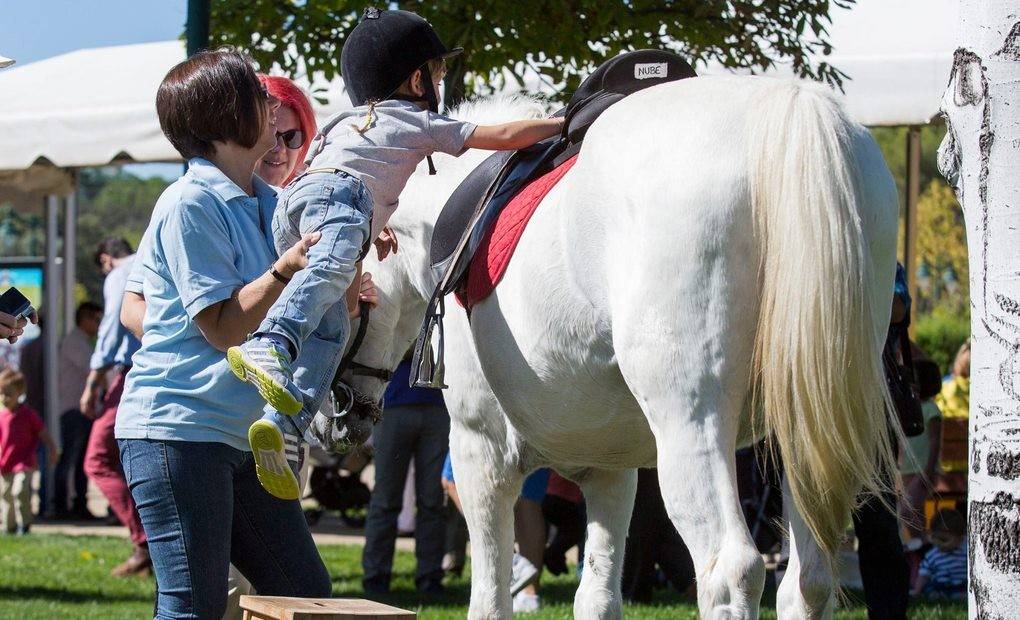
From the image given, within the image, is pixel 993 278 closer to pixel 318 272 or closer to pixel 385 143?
pixel 318 272

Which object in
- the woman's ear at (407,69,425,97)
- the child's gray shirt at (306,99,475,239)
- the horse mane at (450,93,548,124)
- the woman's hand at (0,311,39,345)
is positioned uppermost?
the woman's ear at (407,69,425,97)

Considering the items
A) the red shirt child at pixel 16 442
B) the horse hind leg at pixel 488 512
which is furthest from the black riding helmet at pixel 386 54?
the red shirt child at pixel 16 442

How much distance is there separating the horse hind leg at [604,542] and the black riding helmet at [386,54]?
1.27 metres

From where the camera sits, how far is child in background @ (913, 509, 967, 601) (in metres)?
7.24

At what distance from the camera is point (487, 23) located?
19.9 feet

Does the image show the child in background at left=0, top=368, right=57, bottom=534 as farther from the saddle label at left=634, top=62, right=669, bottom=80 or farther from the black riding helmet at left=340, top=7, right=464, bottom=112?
the saddle label at left=634, top=62, right=669, bottom=80

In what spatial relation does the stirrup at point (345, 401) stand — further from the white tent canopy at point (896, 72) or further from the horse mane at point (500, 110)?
the white tent canopy at point (896, 72)

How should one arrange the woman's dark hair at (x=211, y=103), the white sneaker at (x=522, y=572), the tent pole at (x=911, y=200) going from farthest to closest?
the tent pole at (x=911, y=200) → the white sneaker at (x=522, y=572) → the woman's dark hair at (x=211, y=103)

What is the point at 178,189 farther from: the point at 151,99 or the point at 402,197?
the point at 151,99

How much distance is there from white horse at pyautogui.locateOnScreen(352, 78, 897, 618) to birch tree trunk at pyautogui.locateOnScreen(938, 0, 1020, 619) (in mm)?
334

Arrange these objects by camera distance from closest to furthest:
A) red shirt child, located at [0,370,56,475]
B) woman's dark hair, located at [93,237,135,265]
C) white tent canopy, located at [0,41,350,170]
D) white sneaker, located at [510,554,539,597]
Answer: white sneaker, located at [510,554,539,597] < white tent canopy, located at [0,41,350,170] < woman's dark hair, located at [93,237,135,265] < red shirt child, located at [0,370,56,475]

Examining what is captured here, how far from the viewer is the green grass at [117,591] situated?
6.52 meters

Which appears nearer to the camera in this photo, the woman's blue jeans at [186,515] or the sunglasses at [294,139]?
the woman's blue jeans at [186,515]

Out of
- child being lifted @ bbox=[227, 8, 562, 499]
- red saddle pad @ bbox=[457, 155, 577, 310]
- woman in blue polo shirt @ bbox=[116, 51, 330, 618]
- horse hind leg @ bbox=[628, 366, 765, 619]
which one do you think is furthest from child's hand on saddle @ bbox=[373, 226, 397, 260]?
horse hind leg @ bbox=[628, 366, 765, 619]
